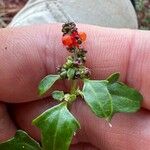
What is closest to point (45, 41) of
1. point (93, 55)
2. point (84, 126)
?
point (93, 55)

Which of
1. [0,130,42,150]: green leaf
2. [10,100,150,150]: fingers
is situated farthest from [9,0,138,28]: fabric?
[0,130,42,150]: green leaf

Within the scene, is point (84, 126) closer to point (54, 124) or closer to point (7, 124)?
point (7, 124)

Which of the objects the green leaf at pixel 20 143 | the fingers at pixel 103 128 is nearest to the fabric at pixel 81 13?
the fingers at pixel 103 128

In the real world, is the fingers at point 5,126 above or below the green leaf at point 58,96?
below

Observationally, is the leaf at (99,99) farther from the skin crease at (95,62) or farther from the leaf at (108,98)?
the skin crease at (95,62)

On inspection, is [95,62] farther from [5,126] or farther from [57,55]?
[5,126]

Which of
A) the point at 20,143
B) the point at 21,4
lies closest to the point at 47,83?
the point at 20,143

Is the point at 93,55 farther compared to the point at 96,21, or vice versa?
the point at 96,21
